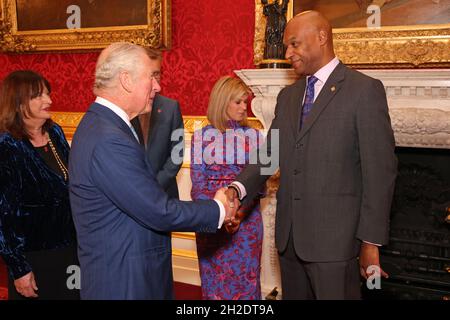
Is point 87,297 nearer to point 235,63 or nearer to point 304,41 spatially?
point 304,41

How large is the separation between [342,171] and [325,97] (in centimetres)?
39

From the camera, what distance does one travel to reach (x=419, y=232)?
3.89m

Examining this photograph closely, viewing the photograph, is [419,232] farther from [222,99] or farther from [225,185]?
[222,99]

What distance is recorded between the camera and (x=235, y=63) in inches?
172

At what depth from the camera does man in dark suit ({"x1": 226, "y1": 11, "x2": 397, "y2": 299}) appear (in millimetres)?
2268

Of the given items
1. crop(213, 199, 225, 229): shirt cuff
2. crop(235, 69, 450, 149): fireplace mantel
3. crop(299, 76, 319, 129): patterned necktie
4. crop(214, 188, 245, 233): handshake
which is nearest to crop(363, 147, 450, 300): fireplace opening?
crop(235, 69, 450, 149): fireplace mantel

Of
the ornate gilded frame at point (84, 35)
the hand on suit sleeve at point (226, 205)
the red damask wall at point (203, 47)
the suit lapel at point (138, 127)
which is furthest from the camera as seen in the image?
the ornate gilded frame at point (84, 35)

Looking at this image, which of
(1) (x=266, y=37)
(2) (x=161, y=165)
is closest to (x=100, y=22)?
(1) (x=266, y=37)

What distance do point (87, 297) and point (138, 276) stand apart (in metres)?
0.27

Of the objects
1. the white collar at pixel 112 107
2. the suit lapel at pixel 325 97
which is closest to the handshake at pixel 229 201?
the suit lapel at pixel 325 97

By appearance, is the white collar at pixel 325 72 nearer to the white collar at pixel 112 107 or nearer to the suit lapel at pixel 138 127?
the white collar at pixel 112 107

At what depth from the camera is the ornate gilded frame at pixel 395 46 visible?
3.46m

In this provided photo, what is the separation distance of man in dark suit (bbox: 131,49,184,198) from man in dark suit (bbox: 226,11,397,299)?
98cm

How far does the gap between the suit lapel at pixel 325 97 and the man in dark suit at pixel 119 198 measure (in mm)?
735
